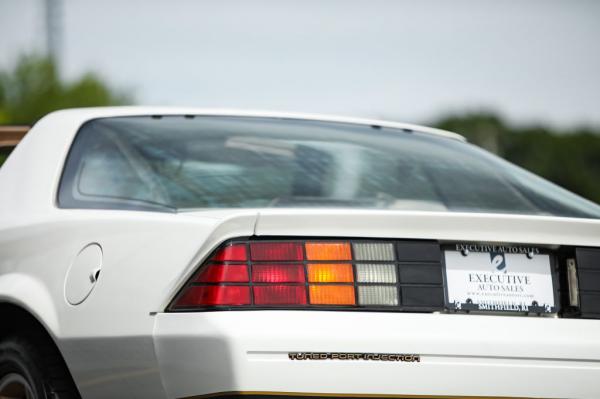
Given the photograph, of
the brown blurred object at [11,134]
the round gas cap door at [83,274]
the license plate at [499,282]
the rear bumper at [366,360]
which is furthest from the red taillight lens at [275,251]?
the brown blurred object at [11,134]

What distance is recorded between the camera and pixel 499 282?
289 cm

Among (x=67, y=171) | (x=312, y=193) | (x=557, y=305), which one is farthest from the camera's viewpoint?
(x=312, y=193)

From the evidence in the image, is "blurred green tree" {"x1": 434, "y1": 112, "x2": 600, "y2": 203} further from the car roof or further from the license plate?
the license plate

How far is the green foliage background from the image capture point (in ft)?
236

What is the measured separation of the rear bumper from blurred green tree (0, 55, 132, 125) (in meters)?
69.9

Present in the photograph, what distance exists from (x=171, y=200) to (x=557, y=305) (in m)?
1.45

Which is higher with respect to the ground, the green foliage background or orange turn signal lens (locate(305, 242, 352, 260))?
the green foliage background

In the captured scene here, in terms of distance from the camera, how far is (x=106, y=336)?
2.94 metres

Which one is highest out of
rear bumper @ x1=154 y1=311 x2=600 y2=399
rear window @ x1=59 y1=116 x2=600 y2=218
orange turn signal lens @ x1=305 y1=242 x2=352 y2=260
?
rear window @ x1=59 y1=116 x2=600 y2=218

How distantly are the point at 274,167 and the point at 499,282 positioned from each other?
3.97 feet

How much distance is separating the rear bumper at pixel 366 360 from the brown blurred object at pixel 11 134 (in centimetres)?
205

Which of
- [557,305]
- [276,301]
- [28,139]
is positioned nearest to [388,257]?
[276,301]

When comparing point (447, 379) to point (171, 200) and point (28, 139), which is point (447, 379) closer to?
point (171, 200)

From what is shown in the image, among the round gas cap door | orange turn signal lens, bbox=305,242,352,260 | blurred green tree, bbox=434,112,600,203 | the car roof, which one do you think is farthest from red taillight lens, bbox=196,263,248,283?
blurred green tree, bbox=434,112,600,203
